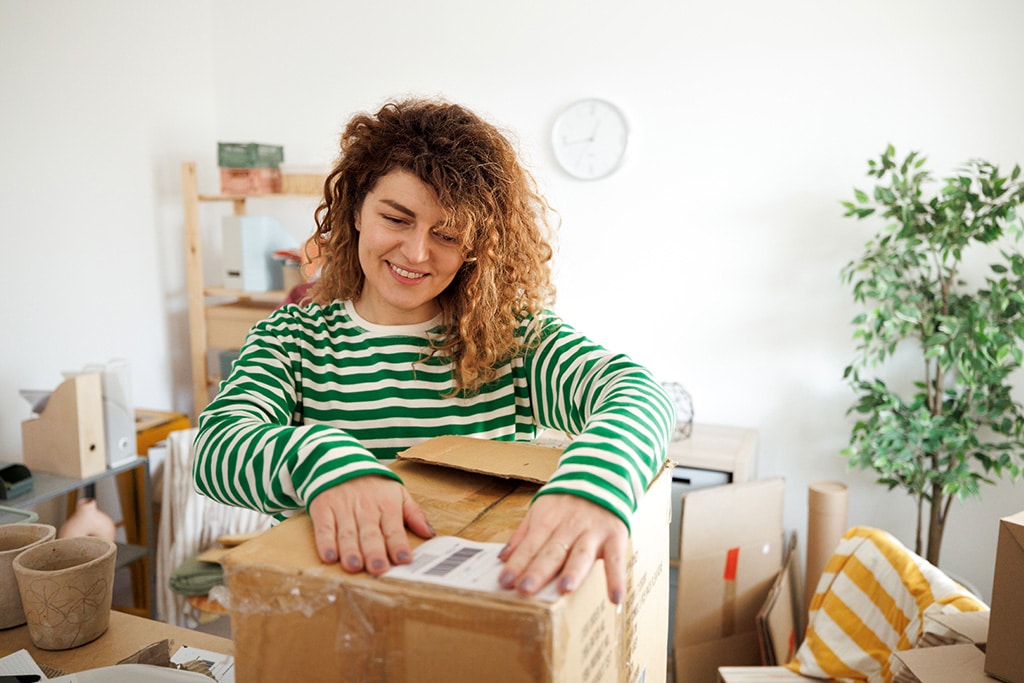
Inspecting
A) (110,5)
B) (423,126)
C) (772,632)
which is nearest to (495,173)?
(423,126)

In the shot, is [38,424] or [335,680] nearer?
[335,680]

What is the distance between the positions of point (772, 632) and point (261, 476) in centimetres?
201

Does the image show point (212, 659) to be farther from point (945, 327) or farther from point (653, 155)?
point (653, 155)

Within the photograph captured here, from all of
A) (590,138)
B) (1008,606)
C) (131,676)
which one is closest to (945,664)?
(1008,606)

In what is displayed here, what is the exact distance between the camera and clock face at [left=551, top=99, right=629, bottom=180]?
3119mm

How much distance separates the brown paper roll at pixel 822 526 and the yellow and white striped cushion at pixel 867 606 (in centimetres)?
59

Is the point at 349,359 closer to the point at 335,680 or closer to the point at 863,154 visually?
the point at 335,680

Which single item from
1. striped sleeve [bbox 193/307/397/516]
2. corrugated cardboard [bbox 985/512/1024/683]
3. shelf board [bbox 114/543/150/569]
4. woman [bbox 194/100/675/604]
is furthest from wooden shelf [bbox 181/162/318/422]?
corrugated cardboard [bbox 985/512/1024/683]

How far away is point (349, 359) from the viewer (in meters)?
1.07

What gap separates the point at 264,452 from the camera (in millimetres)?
740

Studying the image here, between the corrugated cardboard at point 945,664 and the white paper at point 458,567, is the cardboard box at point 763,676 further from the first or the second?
the white paper at point 458,567

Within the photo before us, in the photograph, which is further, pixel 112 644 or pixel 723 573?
pixel 723 573

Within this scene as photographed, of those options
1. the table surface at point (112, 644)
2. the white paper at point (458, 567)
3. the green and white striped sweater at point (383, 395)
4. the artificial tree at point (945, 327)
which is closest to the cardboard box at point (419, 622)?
the white paper at point (458, 567)

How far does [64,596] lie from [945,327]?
2.33 meters
